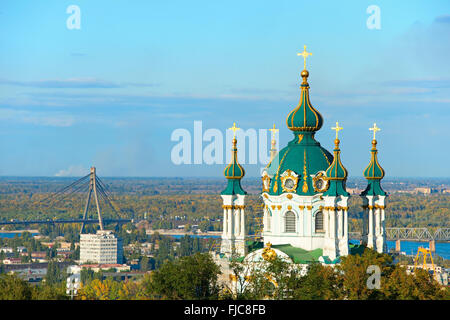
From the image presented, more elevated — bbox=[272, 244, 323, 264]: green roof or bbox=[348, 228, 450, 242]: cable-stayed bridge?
bbox=[348, 228, 450, 242]: cable-stayed bridge

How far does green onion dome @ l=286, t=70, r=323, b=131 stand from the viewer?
4603cm

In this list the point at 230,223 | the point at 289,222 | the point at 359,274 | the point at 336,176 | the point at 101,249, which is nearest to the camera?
the point at 359,274

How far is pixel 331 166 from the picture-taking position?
43.9 m

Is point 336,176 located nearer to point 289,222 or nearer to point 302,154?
point 302,154

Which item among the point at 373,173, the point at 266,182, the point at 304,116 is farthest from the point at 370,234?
the point at 304,116

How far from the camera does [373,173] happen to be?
47469mm

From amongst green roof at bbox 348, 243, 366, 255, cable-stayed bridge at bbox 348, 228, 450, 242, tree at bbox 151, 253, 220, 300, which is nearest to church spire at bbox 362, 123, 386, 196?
green roof at bbox 348, 243, 366, 255

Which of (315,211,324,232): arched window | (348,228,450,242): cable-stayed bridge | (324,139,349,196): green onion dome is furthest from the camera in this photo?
(348,228,450,242): cable-stayed bridge

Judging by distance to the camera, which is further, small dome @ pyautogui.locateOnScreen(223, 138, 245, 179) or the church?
small dome @ pyautogui.locateOnScreen(223, 138, 245, 179)

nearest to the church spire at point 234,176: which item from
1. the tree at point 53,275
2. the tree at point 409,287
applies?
the tree at point 409,287

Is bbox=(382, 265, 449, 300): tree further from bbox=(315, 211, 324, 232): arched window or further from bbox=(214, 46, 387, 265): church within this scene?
bbox=(315, 211, 324, 232): arched window

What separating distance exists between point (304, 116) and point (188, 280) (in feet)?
30.2

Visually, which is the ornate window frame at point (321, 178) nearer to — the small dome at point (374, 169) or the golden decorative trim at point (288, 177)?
the golden decorative trim at point (288, 177)
